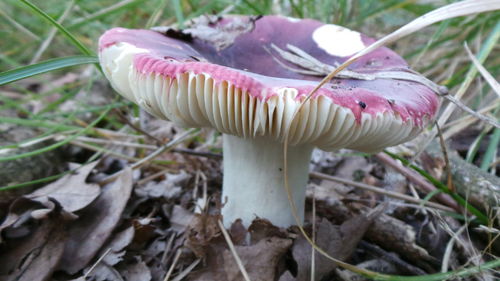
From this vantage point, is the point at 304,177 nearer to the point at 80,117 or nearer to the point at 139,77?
the point at 139,77

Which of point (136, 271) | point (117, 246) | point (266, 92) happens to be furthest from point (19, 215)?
point (266, 92)

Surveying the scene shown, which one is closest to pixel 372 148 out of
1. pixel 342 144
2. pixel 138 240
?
pixel 342 144

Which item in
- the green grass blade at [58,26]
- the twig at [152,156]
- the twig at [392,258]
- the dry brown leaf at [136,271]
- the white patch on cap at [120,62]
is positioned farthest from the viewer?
the twig at [152,156]

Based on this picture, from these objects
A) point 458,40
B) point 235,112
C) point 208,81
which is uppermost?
point 208,81

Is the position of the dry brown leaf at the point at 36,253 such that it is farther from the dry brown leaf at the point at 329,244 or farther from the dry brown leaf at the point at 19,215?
the dry brown leaf at the point at 329,244

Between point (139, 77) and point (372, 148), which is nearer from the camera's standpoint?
point (139, 77)

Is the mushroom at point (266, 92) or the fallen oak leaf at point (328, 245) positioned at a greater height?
the mushroom at point (266, 92)

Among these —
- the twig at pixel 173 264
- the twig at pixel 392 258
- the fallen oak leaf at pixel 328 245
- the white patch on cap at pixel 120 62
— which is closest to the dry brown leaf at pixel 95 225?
the twig at pixel 173 264
